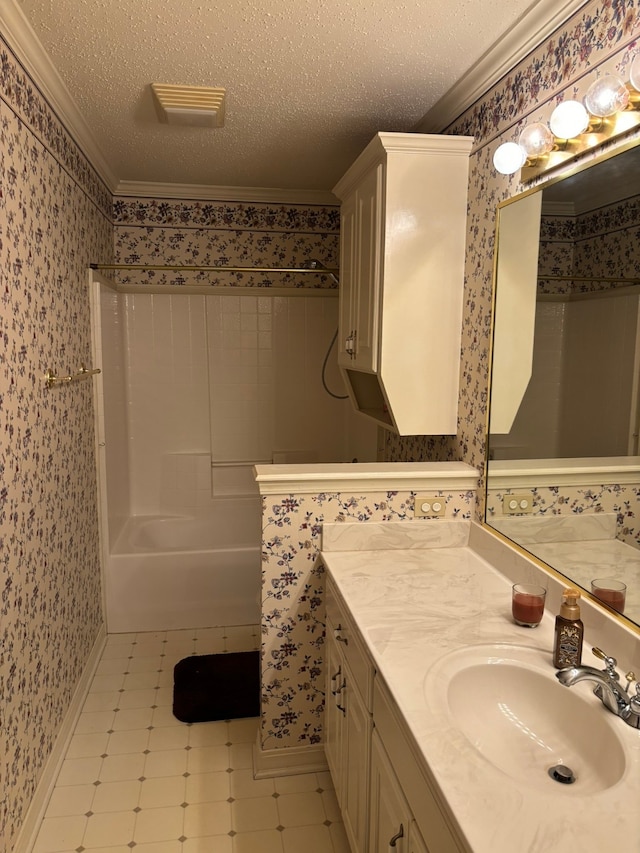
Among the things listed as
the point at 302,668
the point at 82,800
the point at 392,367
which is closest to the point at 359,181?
the point at 392,367

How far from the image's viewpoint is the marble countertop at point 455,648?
0.90 metres

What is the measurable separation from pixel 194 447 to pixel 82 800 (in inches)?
88.6

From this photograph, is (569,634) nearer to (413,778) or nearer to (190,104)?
(413,778)

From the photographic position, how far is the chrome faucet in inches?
45.0

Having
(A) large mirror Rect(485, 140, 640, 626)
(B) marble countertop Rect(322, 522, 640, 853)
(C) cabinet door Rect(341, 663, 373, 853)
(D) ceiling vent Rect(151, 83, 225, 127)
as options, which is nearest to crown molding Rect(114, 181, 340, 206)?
(D) ceiling vent Rect(151, 83, 225, 127)

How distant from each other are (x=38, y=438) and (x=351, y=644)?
4.18 ft

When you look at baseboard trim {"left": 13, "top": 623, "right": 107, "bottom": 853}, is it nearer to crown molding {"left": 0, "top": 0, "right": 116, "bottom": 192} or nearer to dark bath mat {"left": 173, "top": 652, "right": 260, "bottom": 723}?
dark bath mat {"left": 173, "top": 652, "right": 260, "bottom": 723}

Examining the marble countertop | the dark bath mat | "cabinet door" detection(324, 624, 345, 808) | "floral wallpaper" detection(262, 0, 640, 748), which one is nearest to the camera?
the marble countertop

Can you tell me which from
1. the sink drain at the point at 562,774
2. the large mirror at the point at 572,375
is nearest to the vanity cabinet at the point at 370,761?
the sink drain at the point at 562,774

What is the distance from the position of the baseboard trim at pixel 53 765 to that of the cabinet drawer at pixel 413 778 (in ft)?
4.10

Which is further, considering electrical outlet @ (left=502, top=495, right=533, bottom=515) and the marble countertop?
electrical outlet @ (left=502, top=495, right=533, bottom=515)

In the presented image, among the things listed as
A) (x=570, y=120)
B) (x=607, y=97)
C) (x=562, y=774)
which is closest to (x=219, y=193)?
(x=570, y=120)

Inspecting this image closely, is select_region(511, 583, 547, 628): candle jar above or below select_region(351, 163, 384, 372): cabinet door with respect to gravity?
below

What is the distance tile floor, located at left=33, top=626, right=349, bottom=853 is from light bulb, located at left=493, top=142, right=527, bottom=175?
2.12 m
